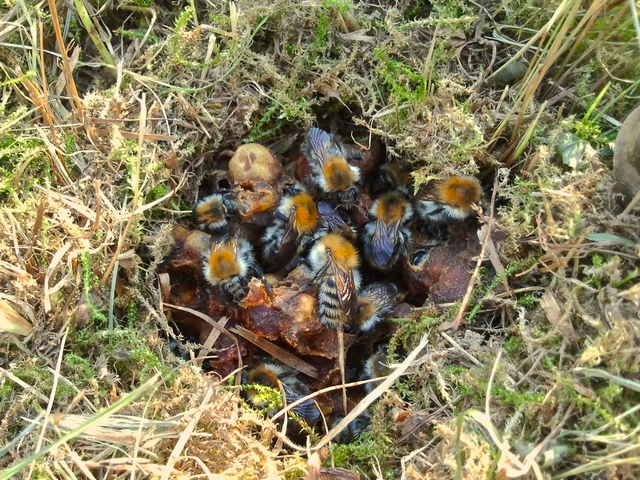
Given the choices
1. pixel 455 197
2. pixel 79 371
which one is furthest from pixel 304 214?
pixel 79 371

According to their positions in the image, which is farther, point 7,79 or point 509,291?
point 7,79

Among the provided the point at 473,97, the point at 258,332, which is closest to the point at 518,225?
the point at 473,97

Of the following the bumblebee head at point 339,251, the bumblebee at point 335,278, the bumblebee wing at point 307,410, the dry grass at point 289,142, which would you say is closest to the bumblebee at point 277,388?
the bumblebee wing at point 307,410

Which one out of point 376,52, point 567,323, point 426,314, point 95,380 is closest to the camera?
point 567,323

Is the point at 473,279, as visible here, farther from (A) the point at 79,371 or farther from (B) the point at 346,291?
(A) the point at 79,371

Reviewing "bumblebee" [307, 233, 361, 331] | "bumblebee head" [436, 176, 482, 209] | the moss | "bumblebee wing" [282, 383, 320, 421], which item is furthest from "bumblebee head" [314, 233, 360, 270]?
the moss

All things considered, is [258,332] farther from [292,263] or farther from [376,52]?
[376,52]

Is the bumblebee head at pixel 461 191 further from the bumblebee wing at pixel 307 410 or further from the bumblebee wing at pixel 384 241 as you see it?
the bumblebee wing at pixel 307 410
